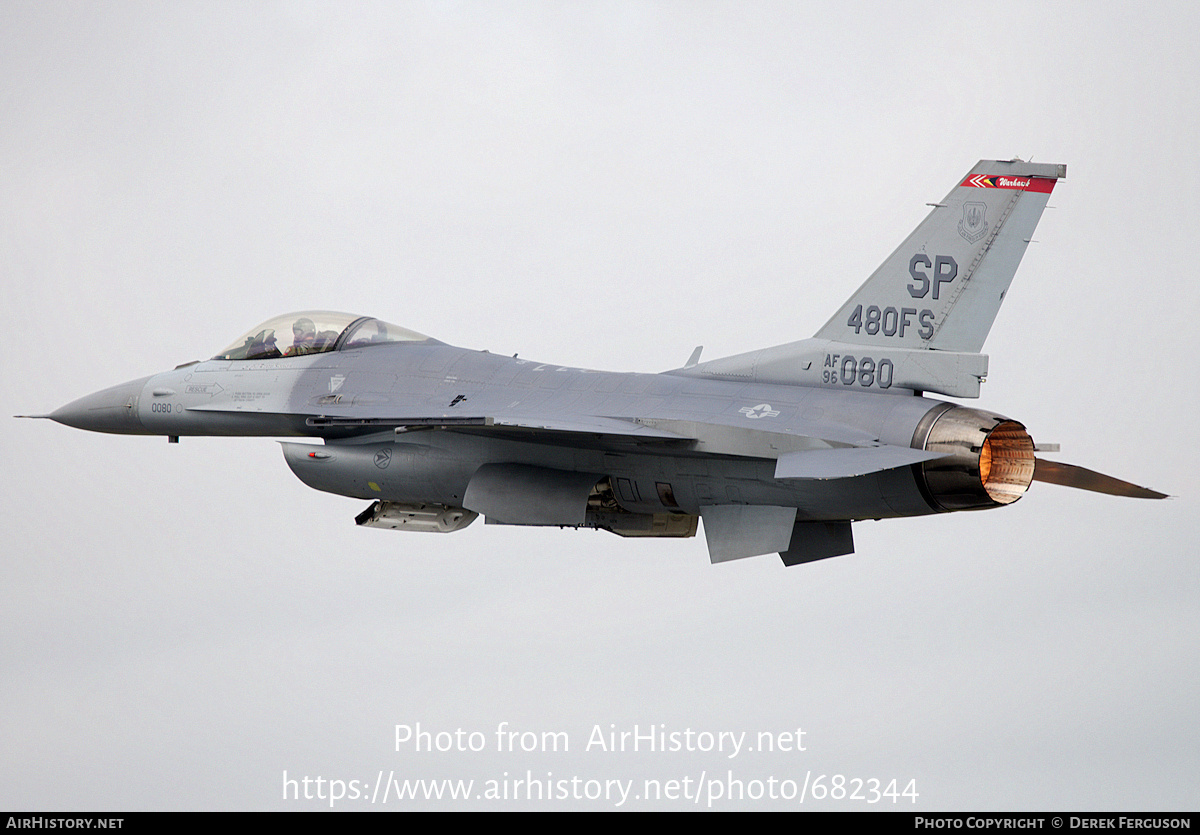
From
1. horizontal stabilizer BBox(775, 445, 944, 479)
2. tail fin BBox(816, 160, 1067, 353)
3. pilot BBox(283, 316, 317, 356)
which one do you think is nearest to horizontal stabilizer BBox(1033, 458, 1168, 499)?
tail fin BBox(816, 160, 1067, 353)

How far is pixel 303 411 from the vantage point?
720 inches

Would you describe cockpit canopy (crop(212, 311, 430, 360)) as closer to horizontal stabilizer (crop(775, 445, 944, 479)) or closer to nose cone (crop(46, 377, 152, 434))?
nose cone (crop(46, 377, 152, 434))

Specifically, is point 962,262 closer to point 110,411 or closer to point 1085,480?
point 1085,480

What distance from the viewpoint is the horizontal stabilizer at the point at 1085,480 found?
1585 centimetres

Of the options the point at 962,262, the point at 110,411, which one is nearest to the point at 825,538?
the point at 962,262

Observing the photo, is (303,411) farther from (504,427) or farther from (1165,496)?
(1165,496)

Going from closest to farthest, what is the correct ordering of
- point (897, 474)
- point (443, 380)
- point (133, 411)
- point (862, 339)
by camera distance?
point (897, 474) → point (862, 339) → point (443, 380) → point (133, 411)

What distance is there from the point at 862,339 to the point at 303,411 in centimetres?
641

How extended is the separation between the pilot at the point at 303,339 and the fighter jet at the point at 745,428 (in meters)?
0.72

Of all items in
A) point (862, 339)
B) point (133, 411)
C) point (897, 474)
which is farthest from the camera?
point (133, 411)

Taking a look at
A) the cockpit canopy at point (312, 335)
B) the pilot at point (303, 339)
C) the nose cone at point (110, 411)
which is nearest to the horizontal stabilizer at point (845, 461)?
the cockpit canopy at point (312, 335)

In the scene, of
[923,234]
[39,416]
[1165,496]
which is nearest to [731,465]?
[923,234]

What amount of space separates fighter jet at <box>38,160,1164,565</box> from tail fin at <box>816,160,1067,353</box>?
0.05 ft

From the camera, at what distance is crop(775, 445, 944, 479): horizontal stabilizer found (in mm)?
A: 14000
